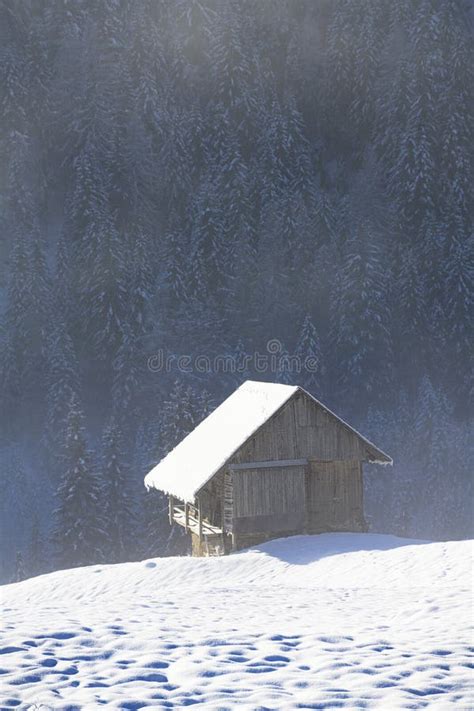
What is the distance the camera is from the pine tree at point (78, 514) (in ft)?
127

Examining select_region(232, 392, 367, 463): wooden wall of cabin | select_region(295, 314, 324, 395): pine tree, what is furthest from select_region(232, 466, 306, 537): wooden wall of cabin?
select_region(295, 314, 324, 395): pine tree

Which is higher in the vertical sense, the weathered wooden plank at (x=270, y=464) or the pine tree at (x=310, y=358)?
the pine tree at (x=310, y=358)

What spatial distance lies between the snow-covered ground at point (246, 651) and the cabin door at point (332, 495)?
37.9 ft

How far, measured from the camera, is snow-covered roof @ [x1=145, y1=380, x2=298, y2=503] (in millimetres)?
26109

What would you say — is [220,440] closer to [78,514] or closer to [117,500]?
[78,514]

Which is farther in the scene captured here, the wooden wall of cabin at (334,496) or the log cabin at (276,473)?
the wooden wall of cabin at (334,496)

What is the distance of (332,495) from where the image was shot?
2769 centimetres

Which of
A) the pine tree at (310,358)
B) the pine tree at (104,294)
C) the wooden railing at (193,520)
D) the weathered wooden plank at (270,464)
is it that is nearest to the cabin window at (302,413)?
the weathered wooden plank at (270,464)

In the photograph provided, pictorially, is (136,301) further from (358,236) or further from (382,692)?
(382,692)

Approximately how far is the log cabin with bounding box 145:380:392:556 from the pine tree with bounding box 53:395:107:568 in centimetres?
1188

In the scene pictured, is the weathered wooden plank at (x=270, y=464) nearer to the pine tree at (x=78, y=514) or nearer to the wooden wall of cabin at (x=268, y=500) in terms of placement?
the wooden wall of cabin at (x=268, y=500)

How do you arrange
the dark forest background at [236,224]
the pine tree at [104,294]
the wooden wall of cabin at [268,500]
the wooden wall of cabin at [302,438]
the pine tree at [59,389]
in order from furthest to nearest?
the pine tree at [104,294]
the dark forest background at [236,224]
the pine tree at [59,389]
the wooden wall of cabin at [302,438]
the wooden wall of cabin at [268,500]

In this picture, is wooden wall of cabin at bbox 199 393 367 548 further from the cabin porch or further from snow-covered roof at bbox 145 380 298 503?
the cabin porch

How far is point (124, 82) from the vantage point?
7325 cm
